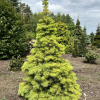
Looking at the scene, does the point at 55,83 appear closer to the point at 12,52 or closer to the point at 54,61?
the point at 54,61

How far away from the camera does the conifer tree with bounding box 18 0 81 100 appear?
133 inches

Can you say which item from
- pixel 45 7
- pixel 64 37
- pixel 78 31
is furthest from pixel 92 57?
pixel 78 31

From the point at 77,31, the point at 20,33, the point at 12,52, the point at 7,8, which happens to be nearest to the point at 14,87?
the point at 12,52

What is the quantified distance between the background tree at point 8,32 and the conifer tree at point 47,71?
24.6 feet

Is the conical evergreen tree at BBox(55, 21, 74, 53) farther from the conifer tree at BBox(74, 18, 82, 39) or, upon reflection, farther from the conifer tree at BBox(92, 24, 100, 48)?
the conifer tree at BBox(92, 24, 100, 48)

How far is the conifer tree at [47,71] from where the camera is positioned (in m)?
3.39

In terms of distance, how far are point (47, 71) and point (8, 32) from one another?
838cm

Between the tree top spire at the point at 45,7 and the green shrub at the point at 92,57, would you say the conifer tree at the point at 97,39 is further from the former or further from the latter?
the tree top spire at the point at 45,7

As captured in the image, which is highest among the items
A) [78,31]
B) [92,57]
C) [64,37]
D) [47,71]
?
[78,31]

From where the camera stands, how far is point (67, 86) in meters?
3.58

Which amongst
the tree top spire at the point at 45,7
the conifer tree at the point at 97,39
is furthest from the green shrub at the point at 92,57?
the conifer tree at the point at 97,39

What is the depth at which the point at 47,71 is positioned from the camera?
3400 mm

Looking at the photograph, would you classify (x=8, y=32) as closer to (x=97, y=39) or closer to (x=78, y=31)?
(x=78, y=31)

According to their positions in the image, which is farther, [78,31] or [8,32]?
[78,31]
